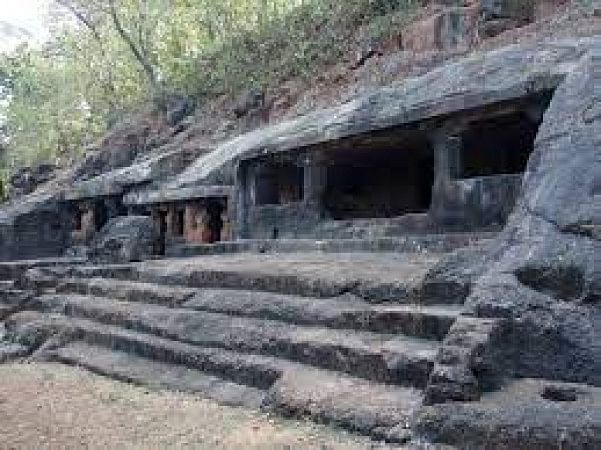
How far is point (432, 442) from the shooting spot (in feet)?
12.8

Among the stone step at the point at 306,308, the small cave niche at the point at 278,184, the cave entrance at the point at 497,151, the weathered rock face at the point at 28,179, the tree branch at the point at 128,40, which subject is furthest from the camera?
the weathered rock face at the point at 28,179

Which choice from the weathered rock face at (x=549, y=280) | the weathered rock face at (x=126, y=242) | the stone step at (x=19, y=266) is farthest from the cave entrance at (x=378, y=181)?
the weathered rock face at (x=549, y=280)

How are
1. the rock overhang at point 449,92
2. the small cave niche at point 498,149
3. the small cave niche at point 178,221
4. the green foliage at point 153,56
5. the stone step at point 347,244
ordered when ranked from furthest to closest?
the green foliage at point 153,56, the small cave niche at point 178,221, the small cave niche at point 498,149, the stone step at point 347,244, the rock overhang at point 449,92

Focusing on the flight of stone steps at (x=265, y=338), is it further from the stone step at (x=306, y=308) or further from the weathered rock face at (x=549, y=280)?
the weathered rock face at (x=549, y=280)

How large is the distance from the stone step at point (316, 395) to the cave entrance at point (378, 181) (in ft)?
14.5

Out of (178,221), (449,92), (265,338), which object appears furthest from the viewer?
(178,221)

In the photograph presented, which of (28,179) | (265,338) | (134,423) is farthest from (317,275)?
(28,179)

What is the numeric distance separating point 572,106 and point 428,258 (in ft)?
6.10

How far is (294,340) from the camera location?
5.45 metres

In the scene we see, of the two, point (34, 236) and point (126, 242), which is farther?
point (34, 236)

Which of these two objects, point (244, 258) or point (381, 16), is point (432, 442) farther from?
point (381, 16)

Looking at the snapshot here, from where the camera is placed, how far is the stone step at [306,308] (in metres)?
4.93

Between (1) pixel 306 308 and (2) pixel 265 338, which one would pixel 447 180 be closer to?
(1) pixel 306 308

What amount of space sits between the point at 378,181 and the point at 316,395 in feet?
22.4
